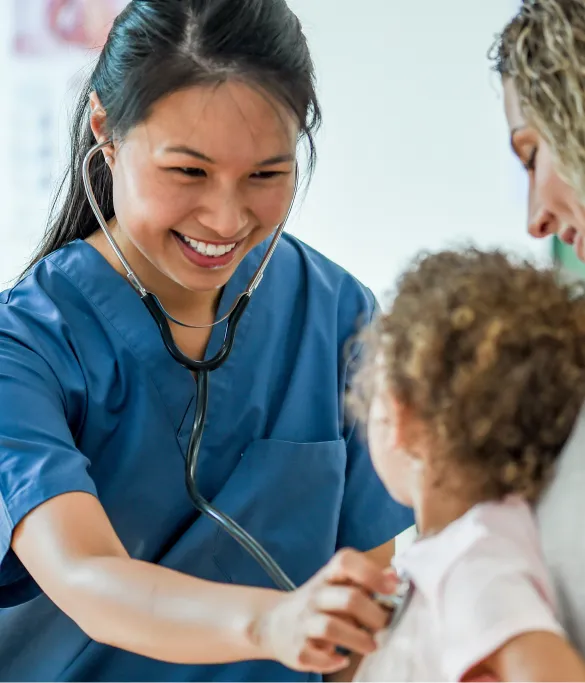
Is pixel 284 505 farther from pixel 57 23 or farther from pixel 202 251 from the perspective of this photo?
pixel 57 23

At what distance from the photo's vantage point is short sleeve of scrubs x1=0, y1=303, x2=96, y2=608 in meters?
1.08

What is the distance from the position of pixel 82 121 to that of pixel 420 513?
0.78m

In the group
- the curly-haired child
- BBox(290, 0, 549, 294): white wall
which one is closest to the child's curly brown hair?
the curly-haired child

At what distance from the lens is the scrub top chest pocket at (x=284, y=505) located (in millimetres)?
1288

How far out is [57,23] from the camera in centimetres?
245

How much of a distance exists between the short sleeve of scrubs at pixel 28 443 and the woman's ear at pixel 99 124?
0.23 metres

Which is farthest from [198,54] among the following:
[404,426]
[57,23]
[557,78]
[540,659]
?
[57,23]

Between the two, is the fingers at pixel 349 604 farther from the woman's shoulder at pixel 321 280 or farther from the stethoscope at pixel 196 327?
the woman's shoulder at pixel 321 280

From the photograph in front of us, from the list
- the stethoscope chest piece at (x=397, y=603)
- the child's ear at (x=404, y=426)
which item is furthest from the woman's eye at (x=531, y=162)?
the stethoscope chest piece at (x=397, y=603)

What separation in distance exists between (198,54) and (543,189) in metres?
0.43

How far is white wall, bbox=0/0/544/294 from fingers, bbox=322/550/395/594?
5.51 feet

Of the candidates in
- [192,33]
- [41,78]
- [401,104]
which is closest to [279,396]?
[192,33]

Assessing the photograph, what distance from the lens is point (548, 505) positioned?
84cm

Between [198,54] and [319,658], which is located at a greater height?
[198,54]
